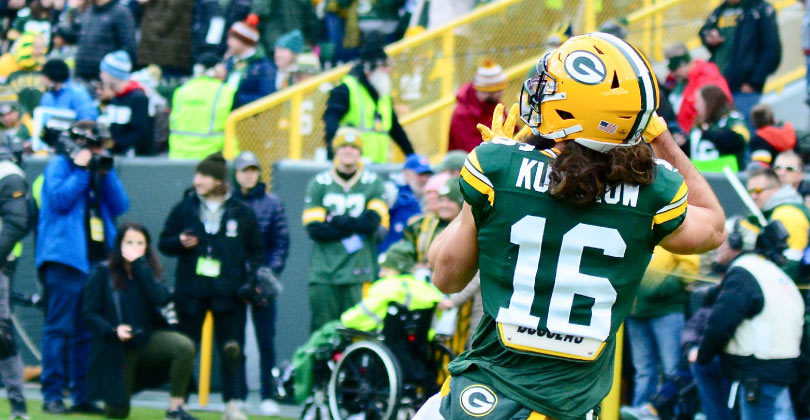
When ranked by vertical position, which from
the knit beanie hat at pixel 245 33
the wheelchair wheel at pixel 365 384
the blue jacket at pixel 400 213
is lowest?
the wheelchair wheel at pixel 365 384

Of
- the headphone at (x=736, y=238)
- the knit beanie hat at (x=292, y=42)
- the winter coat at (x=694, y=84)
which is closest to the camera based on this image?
the headphone at (x=736, y=238)

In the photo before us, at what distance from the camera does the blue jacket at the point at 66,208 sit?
1003 centimetres

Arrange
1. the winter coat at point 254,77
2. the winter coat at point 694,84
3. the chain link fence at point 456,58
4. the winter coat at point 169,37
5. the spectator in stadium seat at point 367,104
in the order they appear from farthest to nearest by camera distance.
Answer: the winter coat at point 169,37 → the winter coat at point 254,77 → the chain link fence at point 456,58 → the spectator in stadium seat at point 367,104 → the winter coat at point 694,84

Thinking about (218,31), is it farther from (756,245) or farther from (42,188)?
(756,245)

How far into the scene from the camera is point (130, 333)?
941 centimetres

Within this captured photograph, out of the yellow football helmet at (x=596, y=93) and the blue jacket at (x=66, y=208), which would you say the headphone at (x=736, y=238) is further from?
the blue jacket at (x=66, y=208)

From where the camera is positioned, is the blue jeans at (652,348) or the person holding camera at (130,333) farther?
the person holding camera at (130,333)

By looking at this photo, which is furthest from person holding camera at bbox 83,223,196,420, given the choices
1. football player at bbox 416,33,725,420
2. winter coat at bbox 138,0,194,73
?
football player at bbox 416,33,725,420

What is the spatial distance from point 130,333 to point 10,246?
3.63 feet

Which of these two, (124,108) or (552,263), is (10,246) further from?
(552,263)

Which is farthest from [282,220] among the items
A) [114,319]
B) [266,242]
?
[114,319]

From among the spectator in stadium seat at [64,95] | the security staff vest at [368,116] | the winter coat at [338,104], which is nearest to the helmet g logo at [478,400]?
the winter coat at [338,104]

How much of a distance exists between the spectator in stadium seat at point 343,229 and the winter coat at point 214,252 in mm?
518

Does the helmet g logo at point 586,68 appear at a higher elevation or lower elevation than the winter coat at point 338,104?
lower
